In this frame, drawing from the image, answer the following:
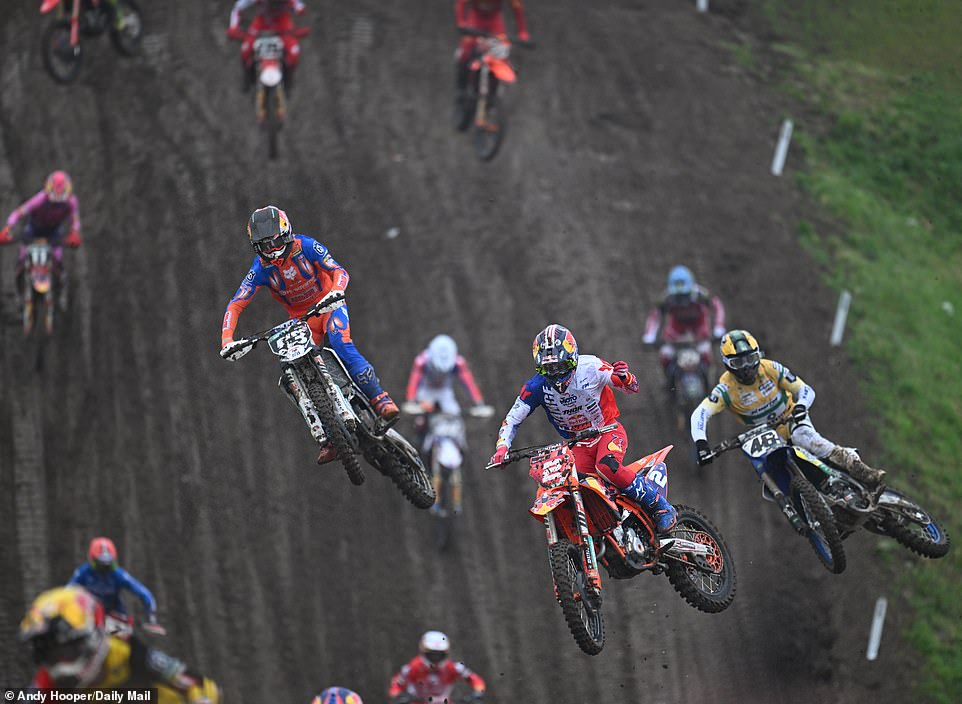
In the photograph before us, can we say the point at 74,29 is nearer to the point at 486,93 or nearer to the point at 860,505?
the point at 486,93

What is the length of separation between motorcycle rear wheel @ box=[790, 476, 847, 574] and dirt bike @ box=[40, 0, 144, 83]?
17.6 metres

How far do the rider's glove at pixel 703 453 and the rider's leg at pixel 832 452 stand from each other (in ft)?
5.04

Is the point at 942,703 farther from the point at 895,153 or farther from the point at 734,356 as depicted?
the point at 895,153

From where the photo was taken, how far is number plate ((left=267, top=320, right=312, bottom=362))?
12812 millimetres

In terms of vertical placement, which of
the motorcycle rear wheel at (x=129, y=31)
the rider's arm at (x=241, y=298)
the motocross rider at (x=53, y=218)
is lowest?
the rider's arm at (x=241, y=298)

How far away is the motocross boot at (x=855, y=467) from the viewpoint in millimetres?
13978

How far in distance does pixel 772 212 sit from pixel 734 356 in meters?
13.7

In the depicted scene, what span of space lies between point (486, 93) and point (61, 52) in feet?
30.5

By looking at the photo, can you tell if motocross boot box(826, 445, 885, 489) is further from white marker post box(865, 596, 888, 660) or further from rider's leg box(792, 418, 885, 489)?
white marker post box(865, 596, 888, 660)

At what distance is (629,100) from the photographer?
29.3 meters

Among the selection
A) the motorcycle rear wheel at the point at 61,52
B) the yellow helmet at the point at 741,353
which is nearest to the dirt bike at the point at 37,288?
the motorcycle rear wheel at the point at 61,52

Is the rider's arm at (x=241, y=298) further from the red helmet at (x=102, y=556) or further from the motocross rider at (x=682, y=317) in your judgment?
the motocross rider at (x=682, y=317)

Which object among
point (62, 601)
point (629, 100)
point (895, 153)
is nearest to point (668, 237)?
point (629, 100)

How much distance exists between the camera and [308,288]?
13.3 metres
